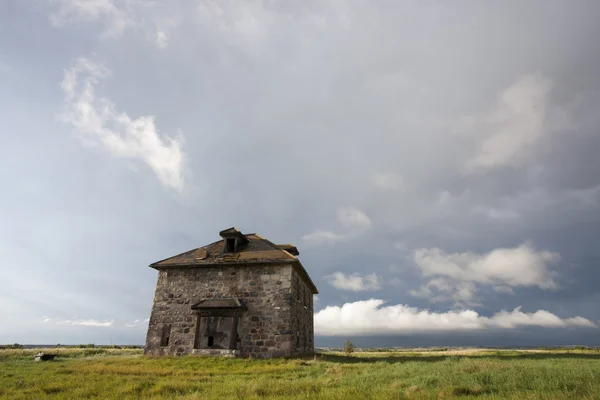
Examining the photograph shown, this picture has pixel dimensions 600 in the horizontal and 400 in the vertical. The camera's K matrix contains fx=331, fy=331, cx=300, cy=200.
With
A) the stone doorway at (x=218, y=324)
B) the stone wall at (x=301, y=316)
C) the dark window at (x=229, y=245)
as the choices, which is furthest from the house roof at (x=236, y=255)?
the stone doorway at (x=218, y=324)

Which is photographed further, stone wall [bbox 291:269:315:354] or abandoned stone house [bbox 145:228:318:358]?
stone wall [bbox 291:269:315:354]

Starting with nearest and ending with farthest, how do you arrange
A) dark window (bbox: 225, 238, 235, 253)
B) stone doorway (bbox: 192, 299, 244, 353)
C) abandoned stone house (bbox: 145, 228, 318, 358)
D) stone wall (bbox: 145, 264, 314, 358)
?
stone wall (bbox: 145, 264, 314, 358)
abandoned stone house (bbox: 145, 228, 318, 358)
stone doorway (bbox: 192, 299, 244, 353)
dark window (bbox: 225, 238, 235, 253)

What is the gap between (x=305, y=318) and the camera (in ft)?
83.3

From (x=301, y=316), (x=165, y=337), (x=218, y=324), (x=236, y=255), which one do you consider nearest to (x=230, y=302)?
(x=218, y=324)

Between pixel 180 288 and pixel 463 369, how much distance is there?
17753 millimetres

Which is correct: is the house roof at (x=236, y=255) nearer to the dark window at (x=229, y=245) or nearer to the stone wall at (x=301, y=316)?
the dark window at (x=229, y=245)

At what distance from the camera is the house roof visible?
2166 cm

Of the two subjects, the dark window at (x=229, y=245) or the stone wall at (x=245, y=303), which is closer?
the stone wall at (x=245, y=303)

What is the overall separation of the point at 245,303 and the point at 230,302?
0.94 meters

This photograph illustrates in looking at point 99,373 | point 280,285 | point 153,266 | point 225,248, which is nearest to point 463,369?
point 280,285

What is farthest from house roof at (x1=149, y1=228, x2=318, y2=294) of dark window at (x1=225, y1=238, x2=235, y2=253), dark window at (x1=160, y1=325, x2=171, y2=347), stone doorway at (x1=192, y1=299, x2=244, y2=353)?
dark window at (x1=160, y1=325, x2=171, y2=347)

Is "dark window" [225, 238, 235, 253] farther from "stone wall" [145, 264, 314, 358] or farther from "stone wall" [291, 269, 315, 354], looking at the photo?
"stone wall" [291, 269, 315, 354]

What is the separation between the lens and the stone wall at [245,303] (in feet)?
65.9

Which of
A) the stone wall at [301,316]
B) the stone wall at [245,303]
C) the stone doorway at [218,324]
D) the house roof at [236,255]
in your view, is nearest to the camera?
the stone wall at [245,303]
